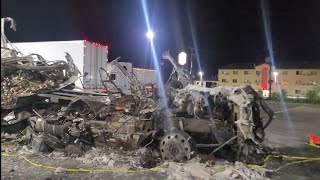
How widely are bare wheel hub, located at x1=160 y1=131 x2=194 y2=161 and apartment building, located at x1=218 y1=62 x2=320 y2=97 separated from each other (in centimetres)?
4481

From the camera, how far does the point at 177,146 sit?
688 centimetres

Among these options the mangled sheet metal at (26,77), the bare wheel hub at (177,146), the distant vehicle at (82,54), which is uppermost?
the distant vehicle at (82,54)

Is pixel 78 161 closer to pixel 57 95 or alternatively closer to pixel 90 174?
pixel 90 174

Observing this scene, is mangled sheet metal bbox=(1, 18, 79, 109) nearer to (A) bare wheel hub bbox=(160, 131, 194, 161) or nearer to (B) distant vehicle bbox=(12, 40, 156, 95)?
(A) bare wheel hub bbox=(160, 131, 194, 161)

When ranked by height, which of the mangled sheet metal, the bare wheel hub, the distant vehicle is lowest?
the bare wheel hub

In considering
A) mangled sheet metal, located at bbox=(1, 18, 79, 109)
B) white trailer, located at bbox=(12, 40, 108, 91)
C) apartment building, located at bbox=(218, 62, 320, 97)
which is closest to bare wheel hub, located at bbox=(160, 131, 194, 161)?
mangled sheet metal, located at bbox=(1, 18, 79, 109)

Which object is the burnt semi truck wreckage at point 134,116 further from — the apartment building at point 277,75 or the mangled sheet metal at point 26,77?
the apartment building at point 277,75

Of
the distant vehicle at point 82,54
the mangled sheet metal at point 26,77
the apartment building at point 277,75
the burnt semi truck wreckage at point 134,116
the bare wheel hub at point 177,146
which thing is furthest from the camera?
the apartment building at point 277,75

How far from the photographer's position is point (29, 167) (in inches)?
259

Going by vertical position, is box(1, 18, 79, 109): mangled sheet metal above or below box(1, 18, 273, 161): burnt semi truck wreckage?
above

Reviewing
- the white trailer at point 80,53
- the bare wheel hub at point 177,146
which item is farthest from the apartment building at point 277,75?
the bare wheel hub at point 177,146

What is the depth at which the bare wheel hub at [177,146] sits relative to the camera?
6828mm

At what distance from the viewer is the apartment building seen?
5475 cm

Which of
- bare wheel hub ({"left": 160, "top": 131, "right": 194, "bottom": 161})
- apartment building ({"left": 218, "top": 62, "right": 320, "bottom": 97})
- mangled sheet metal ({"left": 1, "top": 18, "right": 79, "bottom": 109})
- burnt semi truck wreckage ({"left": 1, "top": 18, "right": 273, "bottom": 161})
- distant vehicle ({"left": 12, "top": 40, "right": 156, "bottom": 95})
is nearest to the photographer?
bare wheel hub ({"left": 160, "top": 131, "right": 194, "bottom": 161})
